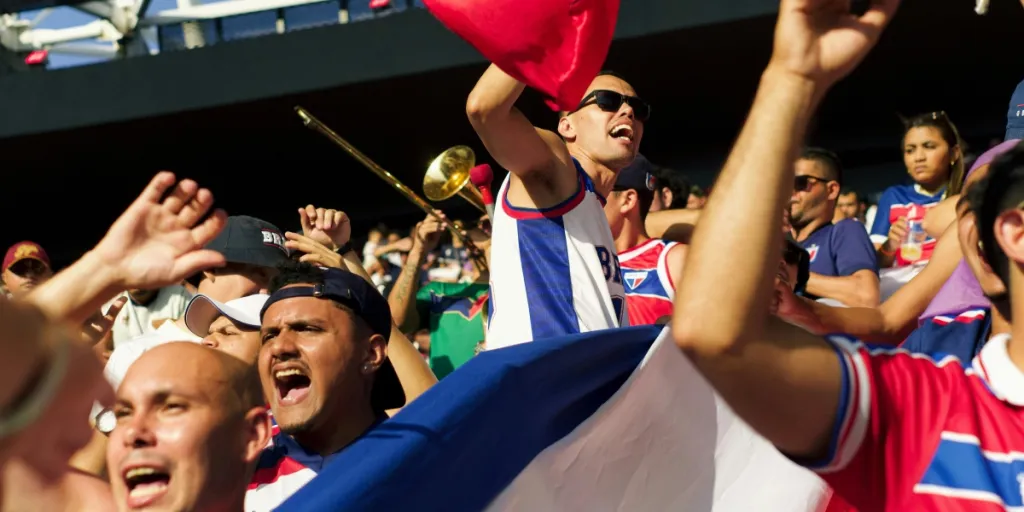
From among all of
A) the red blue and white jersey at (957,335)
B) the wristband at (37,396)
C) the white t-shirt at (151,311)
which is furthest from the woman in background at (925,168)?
the wristband at (37,396)

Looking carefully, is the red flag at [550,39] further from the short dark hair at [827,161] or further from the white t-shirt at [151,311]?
the short dark hair at [827,161]

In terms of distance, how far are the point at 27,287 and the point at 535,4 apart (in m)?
4.12

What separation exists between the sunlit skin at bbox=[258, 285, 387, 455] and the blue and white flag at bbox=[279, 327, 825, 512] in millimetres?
890

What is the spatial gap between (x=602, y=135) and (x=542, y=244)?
0.61 metres

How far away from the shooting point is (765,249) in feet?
5.46

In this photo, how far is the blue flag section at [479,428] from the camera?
2078 millimetres

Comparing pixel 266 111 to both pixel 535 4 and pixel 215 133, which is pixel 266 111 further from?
pixel 535 4

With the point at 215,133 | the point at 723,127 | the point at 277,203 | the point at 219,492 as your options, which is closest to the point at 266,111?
the point at 215,133

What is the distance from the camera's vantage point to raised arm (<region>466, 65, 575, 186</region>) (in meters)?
3.51

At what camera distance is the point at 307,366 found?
3.35m

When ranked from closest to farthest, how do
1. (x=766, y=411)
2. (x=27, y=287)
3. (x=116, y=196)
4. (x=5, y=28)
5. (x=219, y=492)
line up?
(x=766, y=411)
(x=219, y=492)
(x=27, y=287)
(x=5, y=28)
(x=116, y=196)

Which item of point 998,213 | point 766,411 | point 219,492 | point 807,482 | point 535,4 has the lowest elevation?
point 807,482

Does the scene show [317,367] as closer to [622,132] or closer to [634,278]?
[622,132]

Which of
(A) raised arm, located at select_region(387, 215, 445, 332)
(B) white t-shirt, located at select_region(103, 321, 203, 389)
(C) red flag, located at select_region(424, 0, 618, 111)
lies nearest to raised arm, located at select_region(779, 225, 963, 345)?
(C) red flag, located at select_region(424, 0, 618, 111)
